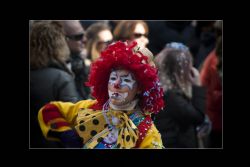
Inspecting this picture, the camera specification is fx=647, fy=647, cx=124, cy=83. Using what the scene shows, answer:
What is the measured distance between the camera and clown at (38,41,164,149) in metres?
3.80

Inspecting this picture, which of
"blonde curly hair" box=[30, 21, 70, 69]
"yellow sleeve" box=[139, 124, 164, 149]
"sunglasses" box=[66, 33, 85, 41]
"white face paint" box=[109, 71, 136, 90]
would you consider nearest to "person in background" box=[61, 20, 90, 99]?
"sunglasses" box=[66, 33, 85, 41]

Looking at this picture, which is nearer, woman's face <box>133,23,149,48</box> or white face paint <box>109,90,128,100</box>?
white face paint <box>109,90,128,100</box>

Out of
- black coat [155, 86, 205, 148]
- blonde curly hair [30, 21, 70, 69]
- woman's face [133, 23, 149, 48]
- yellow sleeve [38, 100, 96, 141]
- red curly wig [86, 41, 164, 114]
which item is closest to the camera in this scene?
red curly wig [86, 41, 164, 114]

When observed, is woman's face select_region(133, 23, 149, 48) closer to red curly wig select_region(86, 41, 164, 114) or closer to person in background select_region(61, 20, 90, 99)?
person in background select_region(61, 20, 90, 99)

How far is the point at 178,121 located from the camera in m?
4.59

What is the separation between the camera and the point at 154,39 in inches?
201

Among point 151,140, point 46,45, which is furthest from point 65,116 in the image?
point 46,45

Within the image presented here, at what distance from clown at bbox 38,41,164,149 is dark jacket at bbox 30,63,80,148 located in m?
0.43

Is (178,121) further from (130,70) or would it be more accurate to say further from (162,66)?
(130,70)

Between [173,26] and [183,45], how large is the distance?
205 millimetres

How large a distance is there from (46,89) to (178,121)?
96 centimetres

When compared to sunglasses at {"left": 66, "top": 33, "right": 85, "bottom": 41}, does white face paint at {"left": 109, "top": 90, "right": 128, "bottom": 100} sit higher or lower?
lower

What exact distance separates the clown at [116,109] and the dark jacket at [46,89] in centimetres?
43

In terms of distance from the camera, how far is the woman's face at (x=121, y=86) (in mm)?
3805
